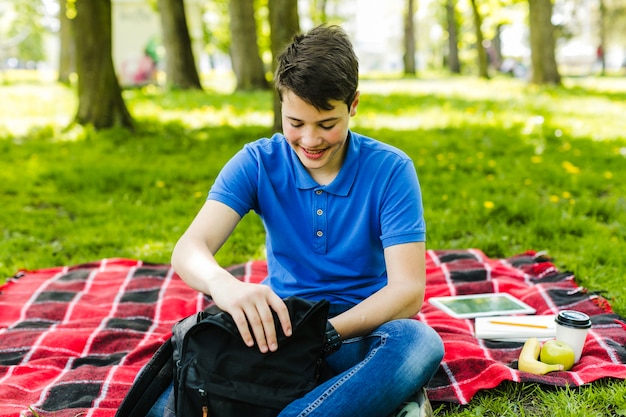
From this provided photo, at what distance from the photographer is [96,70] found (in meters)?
7.58

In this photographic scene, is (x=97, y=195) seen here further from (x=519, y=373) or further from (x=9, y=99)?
(x=9, y=99)

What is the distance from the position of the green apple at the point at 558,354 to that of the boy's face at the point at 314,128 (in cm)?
128

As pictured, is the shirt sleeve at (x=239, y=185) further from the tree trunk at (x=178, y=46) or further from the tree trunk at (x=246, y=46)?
the tree trunk at (x=178, y=46)

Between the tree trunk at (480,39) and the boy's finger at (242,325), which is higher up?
the tree trunk at (480,39)

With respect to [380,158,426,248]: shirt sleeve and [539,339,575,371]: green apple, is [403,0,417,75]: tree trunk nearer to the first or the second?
[539,339,575,371]: green apple

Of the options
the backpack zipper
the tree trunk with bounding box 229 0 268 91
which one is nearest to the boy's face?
the backpack zipper

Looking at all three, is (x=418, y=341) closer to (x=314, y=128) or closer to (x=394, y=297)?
(x=394, y=297)

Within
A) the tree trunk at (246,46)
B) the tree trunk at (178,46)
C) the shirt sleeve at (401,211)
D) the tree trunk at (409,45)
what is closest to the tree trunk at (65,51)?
the tree trunk at (178,46)

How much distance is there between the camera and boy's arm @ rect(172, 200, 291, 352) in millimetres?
1964

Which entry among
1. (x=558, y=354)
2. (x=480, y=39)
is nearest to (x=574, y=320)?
(x=558, y=354)

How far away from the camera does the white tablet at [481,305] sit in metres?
3.38

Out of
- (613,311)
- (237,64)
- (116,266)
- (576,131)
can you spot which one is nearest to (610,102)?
(576,131)

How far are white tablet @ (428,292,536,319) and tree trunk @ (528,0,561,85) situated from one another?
11.8 metres

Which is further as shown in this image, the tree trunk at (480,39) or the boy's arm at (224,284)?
the tree trunk at (480,39)
